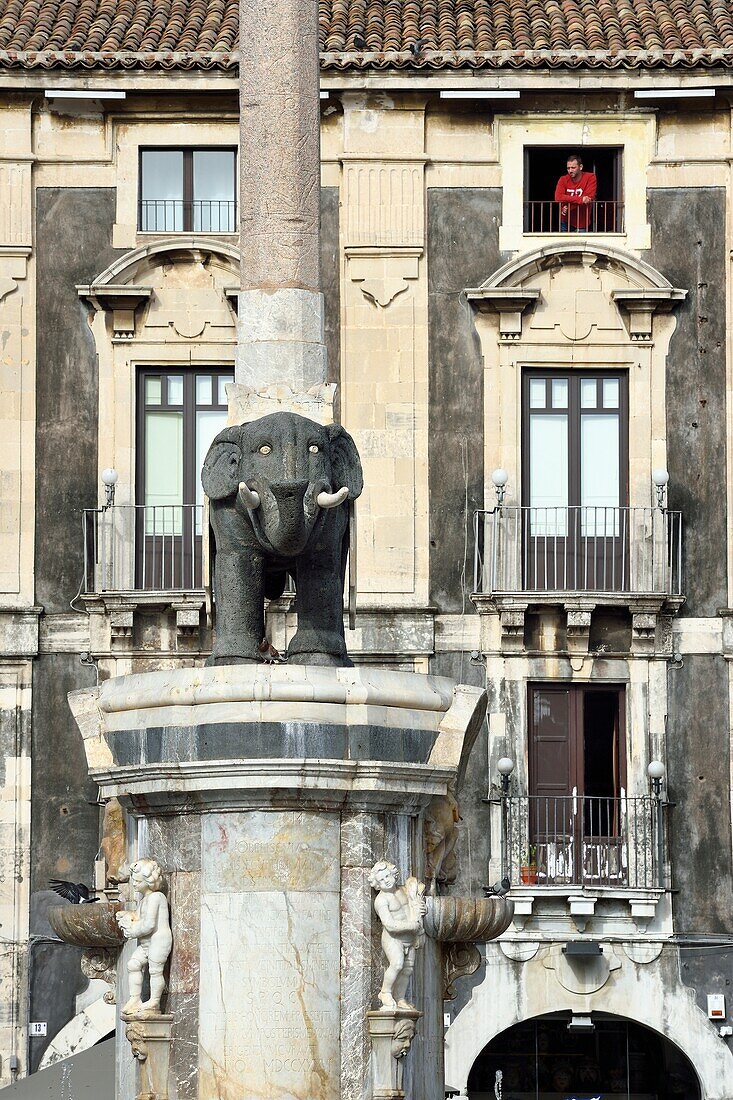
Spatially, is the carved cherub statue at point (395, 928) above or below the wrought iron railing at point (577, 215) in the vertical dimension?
below

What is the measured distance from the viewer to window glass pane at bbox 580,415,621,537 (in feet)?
112

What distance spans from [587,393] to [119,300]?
5.70m

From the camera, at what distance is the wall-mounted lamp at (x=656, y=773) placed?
33094 millimetres

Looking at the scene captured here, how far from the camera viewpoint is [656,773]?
109 ft

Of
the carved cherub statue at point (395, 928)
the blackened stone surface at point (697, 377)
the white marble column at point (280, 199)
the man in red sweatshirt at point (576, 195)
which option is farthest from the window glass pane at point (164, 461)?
the carved cherub statue at point (395, 928)

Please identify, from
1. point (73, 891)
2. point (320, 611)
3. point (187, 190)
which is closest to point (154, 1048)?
point (320, 611)

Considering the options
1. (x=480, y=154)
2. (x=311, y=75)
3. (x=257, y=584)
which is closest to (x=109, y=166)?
(x=480, y=154)

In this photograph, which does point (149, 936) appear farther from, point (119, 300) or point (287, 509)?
point (119, 300)

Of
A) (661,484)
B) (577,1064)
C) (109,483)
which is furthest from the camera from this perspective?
(577,1064)

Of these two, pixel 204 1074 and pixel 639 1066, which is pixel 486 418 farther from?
pixel 204 1074

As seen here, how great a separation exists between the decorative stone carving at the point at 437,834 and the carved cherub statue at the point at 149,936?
5.81 feet

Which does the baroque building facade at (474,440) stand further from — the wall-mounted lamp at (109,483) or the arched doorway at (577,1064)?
the wall-mounted lamp at (109,483)

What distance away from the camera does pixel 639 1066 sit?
3416cm

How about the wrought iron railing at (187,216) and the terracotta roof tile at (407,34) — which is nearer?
the terracotta roof tile at (407,34)
